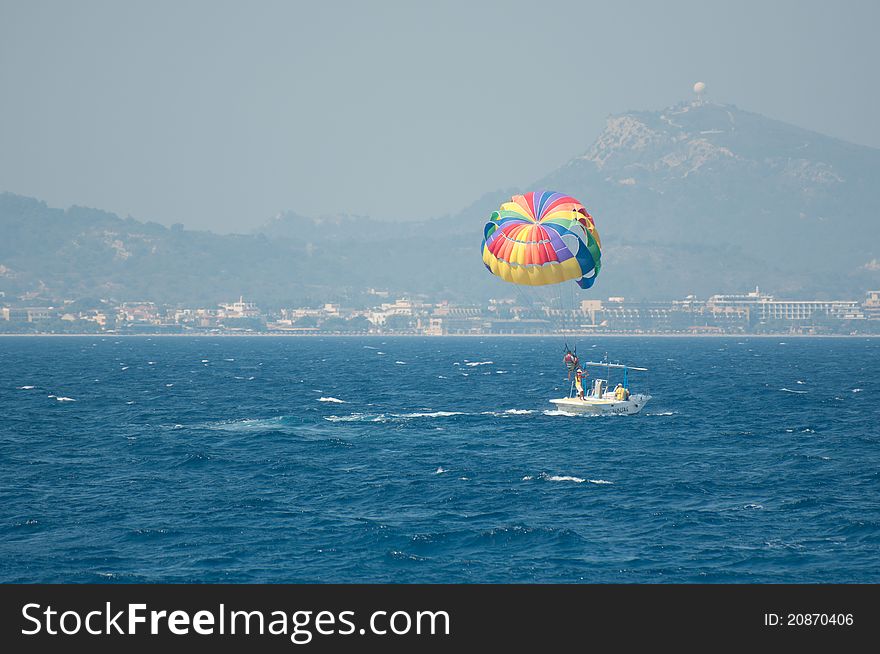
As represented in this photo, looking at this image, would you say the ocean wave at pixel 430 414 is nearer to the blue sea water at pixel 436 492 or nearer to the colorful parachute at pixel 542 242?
the blue sea water at pixel 436 492

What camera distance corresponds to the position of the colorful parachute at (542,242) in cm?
8294

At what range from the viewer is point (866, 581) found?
39281 mm

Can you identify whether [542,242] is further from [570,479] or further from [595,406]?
[570,479]

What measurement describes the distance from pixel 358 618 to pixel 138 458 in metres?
56.9

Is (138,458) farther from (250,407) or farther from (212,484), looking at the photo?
(250,407)

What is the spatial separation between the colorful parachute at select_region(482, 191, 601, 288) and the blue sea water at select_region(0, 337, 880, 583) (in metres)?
12.2

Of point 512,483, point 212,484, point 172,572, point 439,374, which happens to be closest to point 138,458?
point 212,484

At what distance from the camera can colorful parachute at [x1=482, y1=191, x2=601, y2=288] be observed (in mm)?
82938

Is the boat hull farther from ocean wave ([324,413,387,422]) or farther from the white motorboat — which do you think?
ocean wave ([324,413,387,422])

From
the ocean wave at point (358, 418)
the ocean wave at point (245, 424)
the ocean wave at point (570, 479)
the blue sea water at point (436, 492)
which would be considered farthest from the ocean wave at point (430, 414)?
the ocean wave at point (570, 479)

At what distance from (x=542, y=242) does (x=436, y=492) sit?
30836 millimetres

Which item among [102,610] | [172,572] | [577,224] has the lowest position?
[172,572]

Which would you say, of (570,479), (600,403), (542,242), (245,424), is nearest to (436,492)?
(570,479)

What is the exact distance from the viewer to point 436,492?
57.3 meters
